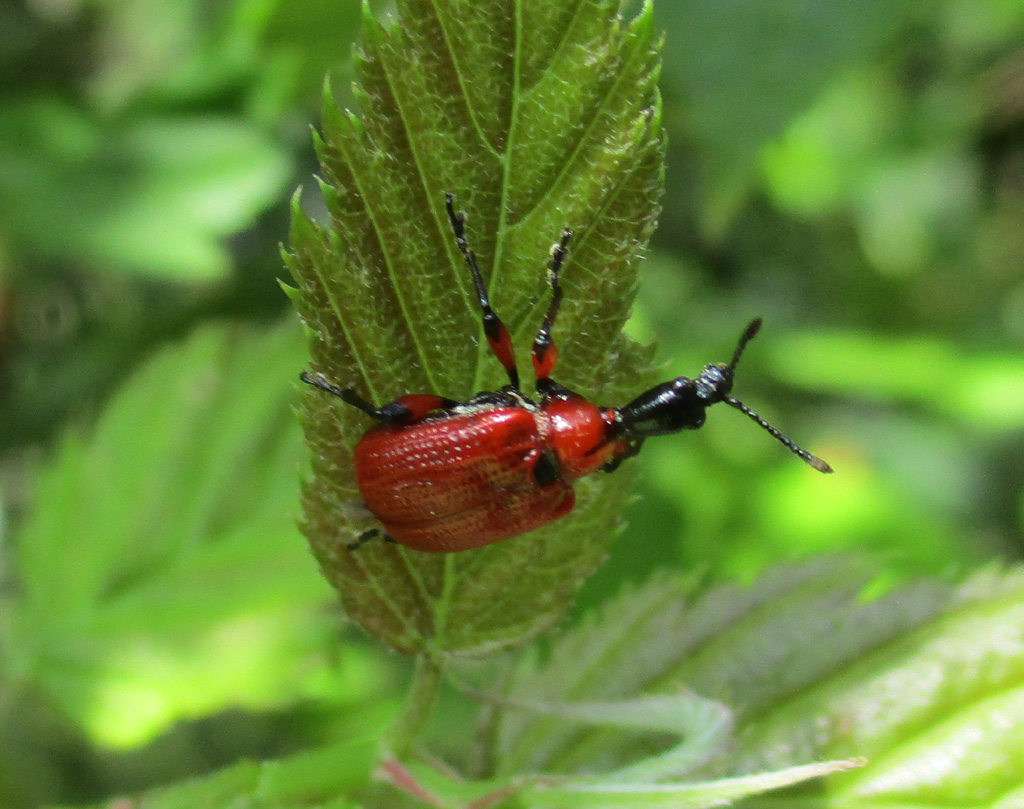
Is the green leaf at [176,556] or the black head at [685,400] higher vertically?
the black head at [685,400]

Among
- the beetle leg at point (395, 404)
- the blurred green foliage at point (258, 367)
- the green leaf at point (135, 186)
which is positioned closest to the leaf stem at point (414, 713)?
the beetle leg at point (395, 404)

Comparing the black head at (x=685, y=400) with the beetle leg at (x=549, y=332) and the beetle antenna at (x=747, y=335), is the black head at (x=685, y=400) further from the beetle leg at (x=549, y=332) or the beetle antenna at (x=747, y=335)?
the beetle leg at (x=549, y=332)

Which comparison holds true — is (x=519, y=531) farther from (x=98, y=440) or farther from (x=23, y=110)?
(x=23, y=110)

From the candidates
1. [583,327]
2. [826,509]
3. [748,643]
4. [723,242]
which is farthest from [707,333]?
[583,327]

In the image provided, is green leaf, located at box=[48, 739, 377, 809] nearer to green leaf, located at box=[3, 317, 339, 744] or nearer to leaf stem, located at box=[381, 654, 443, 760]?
leaf stem, located at box=[381, 654, 443, 760]

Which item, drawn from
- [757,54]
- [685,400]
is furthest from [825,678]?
[757,54]

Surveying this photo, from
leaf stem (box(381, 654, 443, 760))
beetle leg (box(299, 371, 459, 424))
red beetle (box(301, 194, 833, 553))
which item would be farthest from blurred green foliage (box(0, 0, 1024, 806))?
leaf stem (box(381, 654, 443, 760))
